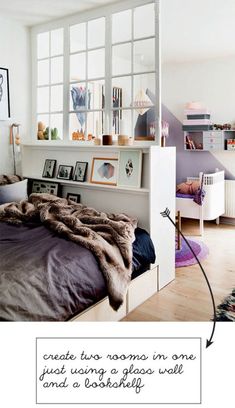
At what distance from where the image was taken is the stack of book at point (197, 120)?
516 centimetres

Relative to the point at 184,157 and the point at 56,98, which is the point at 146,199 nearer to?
the point at 56,98

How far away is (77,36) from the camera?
349 centimetres

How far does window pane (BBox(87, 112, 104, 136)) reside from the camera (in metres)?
3.47

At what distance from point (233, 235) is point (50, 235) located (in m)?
2.88

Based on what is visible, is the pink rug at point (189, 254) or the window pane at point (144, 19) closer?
the window pane at point (144, 19)

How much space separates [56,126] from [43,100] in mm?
279

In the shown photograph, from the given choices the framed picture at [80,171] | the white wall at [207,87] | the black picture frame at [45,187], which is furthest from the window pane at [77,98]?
the white wall at [207,87]

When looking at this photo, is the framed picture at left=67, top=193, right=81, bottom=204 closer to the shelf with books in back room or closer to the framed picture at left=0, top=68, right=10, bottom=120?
the framed picture at left=0, top=68, right=10, bottom=120

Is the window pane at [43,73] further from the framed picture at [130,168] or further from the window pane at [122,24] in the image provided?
the framed picture at [130,168]

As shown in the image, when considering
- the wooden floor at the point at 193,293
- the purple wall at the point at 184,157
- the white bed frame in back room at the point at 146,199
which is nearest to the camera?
the wooden floor at the point at 193,293

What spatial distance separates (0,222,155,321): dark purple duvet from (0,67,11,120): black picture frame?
147 cm
